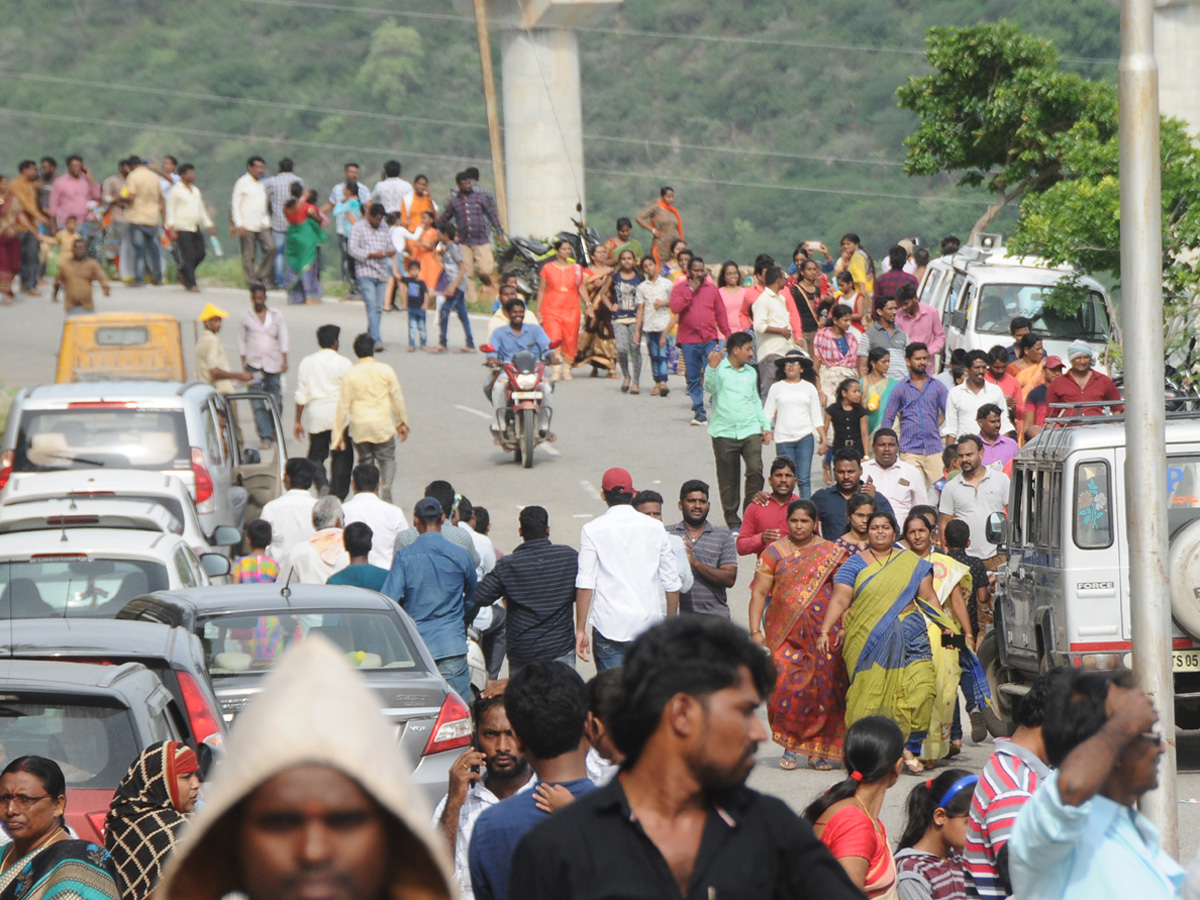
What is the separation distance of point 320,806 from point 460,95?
78.7m

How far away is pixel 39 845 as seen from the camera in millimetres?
5273

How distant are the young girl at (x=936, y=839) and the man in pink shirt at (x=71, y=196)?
92.3 feet

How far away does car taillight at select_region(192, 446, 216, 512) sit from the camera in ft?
47.3

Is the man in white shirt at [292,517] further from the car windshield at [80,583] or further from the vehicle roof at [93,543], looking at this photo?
the car windshield at [80,583]

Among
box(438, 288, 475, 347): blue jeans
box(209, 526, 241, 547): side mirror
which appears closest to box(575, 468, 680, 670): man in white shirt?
box(209, 526, 241, 547): side mirror

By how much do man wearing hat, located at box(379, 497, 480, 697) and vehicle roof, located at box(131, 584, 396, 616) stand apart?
65 centimetres

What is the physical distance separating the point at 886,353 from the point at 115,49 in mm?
72422

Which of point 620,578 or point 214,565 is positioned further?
point 214,565

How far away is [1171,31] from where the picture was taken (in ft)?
80.8

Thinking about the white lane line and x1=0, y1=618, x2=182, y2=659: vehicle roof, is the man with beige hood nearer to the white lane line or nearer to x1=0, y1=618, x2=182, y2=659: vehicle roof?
x1=0, y1=618, x2=182, y2=659: vehicle roof

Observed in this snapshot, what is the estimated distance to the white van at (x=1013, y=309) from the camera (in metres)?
19.2

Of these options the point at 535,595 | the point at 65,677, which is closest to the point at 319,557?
the point at 535,595

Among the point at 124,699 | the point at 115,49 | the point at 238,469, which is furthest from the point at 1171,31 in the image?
the point at 115,49

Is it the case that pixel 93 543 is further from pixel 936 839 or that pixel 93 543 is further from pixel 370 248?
pixel 370 248
